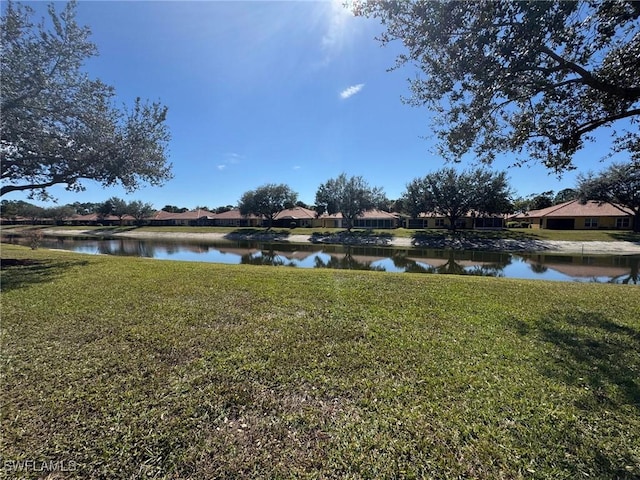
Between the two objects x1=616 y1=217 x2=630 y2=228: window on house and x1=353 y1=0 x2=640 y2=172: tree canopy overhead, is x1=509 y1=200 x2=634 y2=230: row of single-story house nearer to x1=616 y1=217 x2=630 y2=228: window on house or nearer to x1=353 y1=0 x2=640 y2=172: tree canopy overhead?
x1=616 y1=217 x2=630 y2=228: window on house

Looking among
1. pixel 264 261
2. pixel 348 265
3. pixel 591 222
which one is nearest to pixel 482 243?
pixel 348 265

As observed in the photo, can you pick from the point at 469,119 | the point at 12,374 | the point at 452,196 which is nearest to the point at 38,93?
the point at 12,374

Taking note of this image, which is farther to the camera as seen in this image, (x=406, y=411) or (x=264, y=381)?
(x=264, y=381)

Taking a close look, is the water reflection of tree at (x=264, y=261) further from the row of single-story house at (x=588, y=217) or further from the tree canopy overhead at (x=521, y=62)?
the row of single-story house at (x=588, y=217)

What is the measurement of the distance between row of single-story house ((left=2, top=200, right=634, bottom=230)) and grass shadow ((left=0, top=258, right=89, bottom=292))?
43.8 metres

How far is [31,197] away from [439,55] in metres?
17.5

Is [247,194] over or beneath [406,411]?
over

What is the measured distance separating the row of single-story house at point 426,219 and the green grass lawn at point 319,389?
4197cm

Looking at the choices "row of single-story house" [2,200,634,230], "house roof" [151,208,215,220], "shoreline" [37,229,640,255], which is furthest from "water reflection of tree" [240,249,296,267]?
"house roof" [151,208,215,220]

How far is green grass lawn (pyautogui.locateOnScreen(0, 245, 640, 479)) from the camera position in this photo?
94.9 inches

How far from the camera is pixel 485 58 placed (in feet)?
17.5

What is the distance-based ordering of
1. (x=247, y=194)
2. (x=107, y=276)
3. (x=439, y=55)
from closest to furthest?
(x=439, y=55) → (x=107, y=276) → (x=247, y=194)

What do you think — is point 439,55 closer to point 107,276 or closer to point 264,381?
point 264,381

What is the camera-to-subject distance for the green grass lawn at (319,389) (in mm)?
2410
